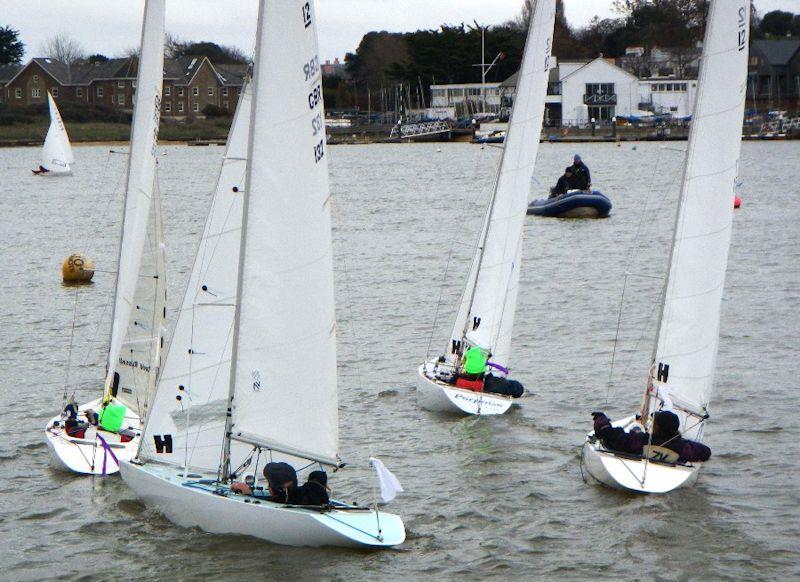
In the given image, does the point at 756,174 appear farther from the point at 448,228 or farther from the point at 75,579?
the point at 75,579

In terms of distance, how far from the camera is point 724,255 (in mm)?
15992

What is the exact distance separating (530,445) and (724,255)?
400 centimetres

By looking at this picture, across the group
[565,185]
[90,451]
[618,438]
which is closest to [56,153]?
[565,185]

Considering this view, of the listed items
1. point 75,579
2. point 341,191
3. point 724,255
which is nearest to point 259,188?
point 75,579

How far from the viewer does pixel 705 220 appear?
15.6 metres

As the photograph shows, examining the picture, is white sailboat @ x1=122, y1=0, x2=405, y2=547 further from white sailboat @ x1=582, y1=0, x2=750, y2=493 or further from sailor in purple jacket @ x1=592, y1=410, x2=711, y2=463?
white sailboat @ x1=582, y1=0, x2=750, y2=493

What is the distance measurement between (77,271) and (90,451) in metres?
18.2

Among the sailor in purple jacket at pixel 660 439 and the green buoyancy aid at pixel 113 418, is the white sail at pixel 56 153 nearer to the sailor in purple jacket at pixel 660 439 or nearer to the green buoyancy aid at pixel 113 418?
the green buoyancy aid at pixel 113 418

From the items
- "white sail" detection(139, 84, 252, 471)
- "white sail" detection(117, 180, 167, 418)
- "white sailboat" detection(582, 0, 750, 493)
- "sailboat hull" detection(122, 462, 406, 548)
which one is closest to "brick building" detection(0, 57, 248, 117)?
"white sail" detection(117, 180, 167, 418)

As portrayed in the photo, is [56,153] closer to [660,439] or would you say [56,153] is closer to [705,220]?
[705,220]

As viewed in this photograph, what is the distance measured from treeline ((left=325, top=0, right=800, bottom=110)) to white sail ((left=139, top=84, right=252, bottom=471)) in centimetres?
10066

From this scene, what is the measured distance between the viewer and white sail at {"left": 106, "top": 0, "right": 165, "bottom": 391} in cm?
1622

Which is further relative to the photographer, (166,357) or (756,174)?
(756,174)

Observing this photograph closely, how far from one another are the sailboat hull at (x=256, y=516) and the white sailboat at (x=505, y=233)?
22.1ft
